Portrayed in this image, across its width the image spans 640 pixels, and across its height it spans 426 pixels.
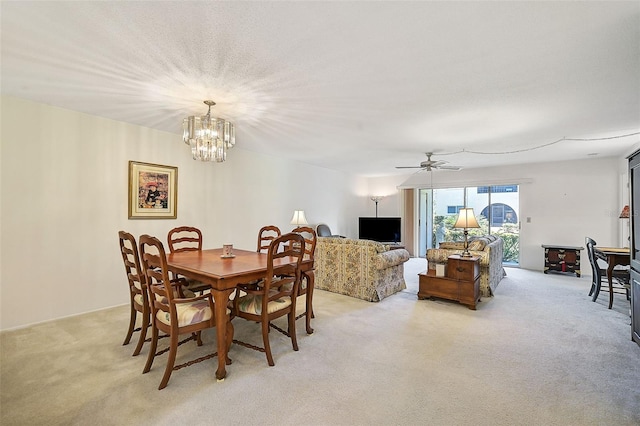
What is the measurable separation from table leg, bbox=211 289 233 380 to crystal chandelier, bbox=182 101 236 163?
156cm

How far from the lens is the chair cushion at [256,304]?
7.93 feet

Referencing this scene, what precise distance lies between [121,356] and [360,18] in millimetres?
3130

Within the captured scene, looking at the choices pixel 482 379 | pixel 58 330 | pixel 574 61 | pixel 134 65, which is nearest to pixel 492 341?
pixel 482 379

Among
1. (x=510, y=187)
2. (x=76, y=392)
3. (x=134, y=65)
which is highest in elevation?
(x=134, y=65)

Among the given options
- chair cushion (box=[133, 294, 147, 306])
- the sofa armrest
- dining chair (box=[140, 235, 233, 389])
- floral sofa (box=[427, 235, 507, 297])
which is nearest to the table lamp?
floral sofa (box=[427, 235, 507, 297])

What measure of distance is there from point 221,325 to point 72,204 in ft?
8.74

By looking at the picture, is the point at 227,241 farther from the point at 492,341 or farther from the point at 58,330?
the point at 492,341

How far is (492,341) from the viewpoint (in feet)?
9.11

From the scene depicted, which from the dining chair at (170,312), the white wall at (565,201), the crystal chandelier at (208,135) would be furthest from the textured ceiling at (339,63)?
the white wall at (565,201)

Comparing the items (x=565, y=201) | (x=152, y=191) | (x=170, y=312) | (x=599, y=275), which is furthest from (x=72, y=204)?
(x=565, y=201)

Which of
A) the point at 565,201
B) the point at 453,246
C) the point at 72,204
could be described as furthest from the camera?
the point at 565,201

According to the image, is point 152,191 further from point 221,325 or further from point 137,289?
point 221,325

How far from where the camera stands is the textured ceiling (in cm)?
173

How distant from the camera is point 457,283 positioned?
383cm
